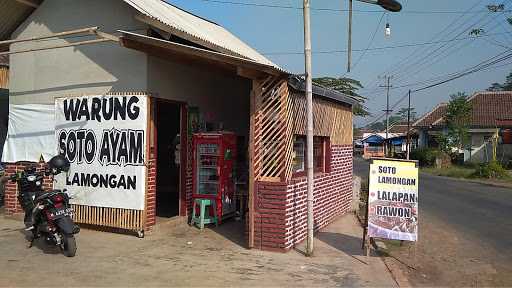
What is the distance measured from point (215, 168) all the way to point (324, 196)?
234 centimetres

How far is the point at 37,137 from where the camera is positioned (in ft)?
33.4

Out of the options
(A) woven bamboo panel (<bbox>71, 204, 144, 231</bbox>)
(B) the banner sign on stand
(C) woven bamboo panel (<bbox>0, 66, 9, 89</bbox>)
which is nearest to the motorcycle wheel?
(A) woven bamboo panel (<bbox>71, 204, 144, 231</bbox>)

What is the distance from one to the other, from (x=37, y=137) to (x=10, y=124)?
36.7 inches

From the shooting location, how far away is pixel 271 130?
802 cm

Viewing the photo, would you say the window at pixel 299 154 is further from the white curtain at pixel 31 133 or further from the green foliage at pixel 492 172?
the green foliage at pixel 492 172

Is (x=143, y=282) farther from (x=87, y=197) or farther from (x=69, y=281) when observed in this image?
(x=87, y=197)

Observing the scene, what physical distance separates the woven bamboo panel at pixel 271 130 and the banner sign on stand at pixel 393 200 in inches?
60.8

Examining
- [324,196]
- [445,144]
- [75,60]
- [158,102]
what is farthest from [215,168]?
[445,144]

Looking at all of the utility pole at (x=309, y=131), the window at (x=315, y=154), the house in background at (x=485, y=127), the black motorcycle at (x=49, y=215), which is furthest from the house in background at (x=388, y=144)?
the black motorcycle at (x=49, y=215)

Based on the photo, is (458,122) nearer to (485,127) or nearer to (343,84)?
(485,127)

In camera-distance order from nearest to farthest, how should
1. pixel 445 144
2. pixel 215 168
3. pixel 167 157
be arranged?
pixel 215 168
pixel 167 157
pixel 445 144

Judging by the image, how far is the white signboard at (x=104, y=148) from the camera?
29.3 ft

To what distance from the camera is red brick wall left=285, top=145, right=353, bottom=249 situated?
8.20m

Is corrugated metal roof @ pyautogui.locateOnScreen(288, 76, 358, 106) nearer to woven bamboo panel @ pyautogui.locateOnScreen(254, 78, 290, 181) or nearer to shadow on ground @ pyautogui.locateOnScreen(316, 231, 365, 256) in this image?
woven bamboo panel @ pyautogui.locateOnScreen(254, 78, 290, 181)
